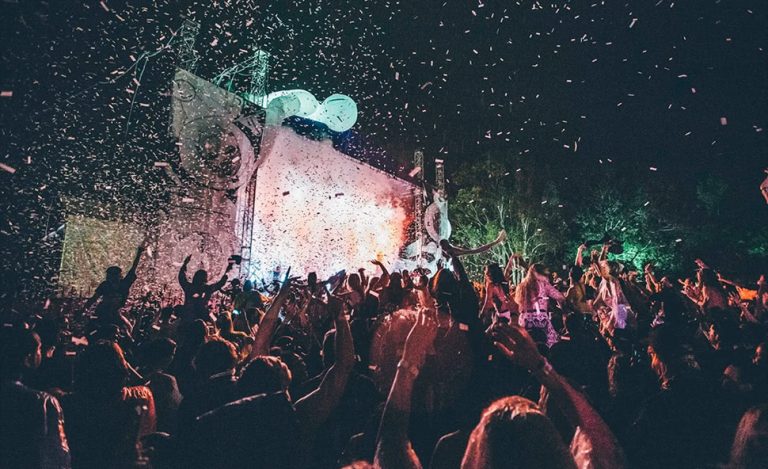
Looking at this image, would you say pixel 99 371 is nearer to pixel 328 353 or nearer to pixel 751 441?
pixel 328 353

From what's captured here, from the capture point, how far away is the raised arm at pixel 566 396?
5.57 ft

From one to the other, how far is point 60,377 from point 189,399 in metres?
1.46

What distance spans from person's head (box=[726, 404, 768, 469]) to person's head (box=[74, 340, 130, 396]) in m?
3.10

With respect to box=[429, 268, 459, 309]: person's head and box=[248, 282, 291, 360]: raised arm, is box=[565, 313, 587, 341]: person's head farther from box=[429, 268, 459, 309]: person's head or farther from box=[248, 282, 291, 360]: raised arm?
box=[248, 282, 291, 360]: raised arm

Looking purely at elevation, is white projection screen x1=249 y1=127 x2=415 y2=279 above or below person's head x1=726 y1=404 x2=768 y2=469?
above

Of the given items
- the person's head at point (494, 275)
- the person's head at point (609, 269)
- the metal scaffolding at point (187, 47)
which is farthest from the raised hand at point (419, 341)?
the metal scaffolding at point (187, 47)

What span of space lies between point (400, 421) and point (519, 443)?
2.20 feet

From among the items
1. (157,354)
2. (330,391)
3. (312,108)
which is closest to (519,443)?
(330,391)

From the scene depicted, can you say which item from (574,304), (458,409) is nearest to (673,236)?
(574,304)

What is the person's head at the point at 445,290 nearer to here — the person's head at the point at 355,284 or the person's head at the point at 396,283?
the person's head at the point at 396,283

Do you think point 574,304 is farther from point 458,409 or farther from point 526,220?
point 526,220

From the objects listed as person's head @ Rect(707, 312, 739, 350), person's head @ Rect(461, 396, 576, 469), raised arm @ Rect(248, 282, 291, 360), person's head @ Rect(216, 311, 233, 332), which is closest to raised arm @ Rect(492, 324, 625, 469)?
person's head @ Rect(461, 396, 576, 469)

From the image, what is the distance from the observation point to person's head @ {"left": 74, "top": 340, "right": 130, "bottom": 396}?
2.39 m

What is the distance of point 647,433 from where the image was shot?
2311 millimetres
